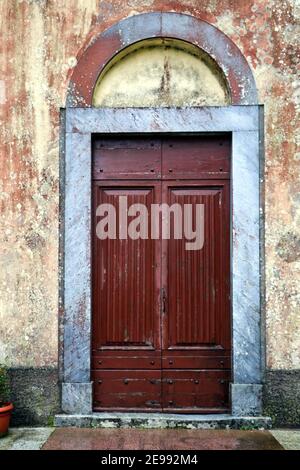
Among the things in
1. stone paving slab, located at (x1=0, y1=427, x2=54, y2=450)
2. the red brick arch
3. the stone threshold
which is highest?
the red brick arch

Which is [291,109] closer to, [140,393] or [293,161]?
[293,161]

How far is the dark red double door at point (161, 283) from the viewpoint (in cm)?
654

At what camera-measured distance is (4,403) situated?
615cm

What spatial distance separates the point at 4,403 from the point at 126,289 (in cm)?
158

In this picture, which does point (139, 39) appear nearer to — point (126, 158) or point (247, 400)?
point (126, 158)

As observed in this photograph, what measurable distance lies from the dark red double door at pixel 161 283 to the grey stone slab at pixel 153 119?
0.17 metres

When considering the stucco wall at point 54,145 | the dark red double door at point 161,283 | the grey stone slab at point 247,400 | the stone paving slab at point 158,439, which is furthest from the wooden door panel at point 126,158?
the stone paving slab at point 158,439

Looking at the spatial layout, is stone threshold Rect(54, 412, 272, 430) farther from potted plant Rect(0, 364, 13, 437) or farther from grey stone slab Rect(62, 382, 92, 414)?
potted plant Rect(0, 364, 13, 437)

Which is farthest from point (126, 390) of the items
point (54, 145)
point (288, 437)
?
point (54, 145)

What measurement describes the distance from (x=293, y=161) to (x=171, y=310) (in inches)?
74.1

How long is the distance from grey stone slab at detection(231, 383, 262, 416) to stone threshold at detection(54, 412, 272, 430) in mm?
49

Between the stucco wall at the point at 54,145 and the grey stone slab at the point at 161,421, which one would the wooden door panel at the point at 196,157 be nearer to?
the stucco wall at the point at 54,145

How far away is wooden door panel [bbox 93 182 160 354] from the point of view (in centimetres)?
658

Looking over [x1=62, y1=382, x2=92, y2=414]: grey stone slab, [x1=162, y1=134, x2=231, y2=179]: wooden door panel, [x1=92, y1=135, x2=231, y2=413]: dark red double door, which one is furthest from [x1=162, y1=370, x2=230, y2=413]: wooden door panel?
[x1=162, y1=134, x2=231, y2=179]: wooden door panel
